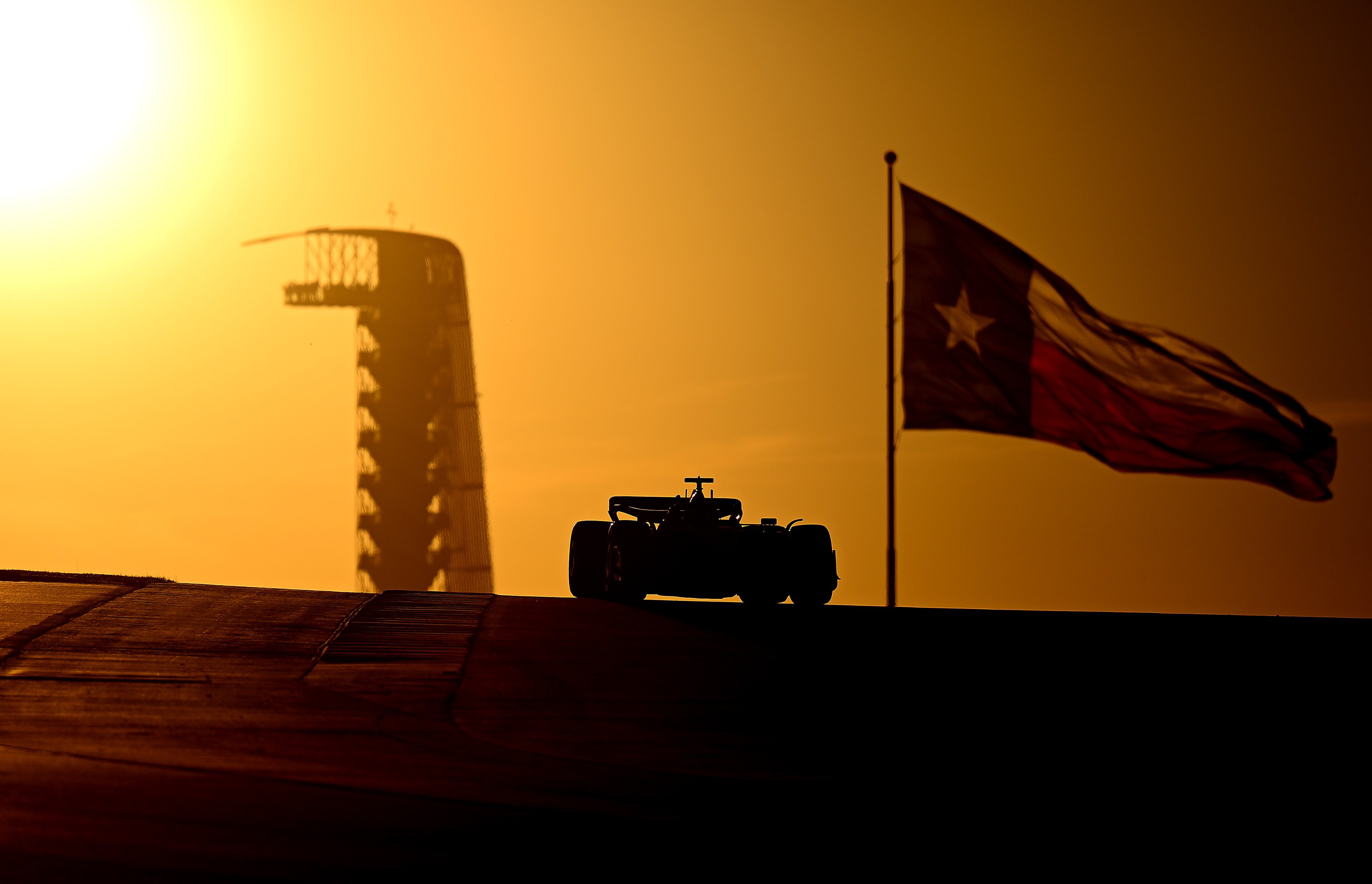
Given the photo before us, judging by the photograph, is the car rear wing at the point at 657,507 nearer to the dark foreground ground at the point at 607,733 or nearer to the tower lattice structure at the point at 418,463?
the dark foreground ground at the point at 607,733

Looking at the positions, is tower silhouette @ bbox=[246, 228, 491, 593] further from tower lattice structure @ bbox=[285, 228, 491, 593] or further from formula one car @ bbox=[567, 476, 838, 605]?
formula one car @ bbox=[567, 476, 838, 605]

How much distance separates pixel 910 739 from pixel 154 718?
19.5 ft

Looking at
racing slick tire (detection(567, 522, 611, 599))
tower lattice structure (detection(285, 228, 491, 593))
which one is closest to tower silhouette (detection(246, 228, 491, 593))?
tower lattice structure (detection(285, 228, 491, 593))

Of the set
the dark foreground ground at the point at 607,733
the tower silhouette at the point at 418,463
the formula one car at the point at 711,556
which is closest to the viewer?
the dark foreground ground at the point at 607,733

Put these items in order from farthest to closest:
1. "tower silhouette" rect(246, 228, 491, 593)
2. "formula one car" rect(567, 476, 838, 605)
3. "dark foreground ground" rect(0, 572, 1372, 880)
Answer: "tower silhouette" rect(246, 228, 491, 593), "formula one car" rect(567, 476, 838, 605), "dark foreground ground" rect(0, 572, 1372, 880)

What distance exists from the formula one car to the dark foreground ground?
2.06 feet

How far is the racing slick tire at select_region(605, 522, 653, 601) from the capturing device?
A: 16.7 meters

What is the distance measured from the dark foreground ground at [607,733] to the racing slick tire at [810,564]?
126 cm

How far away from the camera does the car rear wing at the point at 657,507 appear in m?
17.1

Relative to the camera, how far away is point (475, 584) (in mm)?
71438

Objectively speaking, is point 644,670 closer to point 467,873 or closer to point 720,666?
point 720,666

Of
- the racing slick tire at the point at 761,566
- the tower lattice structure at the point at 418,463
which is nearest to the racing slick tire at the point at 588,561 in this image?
the racing slick tire at the point at 761,566

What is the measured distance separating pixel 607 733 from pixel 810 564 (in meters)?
7.50

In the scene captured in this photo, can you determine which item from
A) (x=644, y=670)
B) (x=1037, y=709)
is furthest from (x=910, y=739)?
(x=644, y=670)
